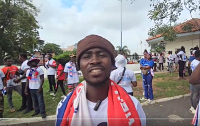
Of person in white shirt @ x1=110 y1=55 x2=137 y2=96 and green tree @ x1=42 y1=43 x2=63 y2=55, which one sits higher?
green tree @ x1=42 y1=43 x2=63 y2=55

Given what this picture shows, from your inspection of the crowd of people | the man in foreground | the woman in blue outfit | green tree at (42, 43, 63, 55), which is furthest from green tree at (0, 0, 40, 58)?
the man in foreground

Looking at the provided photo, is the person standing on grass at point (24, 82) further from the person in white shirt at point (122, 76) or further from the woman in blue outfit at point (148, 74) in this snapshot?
the woman in blue outfit at point (148, 74)

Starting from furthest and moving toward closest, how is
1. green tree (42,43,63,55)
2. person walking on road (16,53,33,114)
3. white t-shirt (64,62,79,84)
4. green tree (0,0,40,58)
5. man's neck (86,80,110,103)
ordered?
green tree (0,0,40,58) → green tree (42,43,63,55) → white t-shirt (64,62,79,84) → person walking on road (16,53,33,114) → man's neck (86,80,110,103)

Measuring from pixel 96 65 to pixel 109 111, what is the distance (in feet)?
1.09

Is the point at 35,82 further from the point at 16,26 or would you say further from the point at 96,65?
the point at 16,26

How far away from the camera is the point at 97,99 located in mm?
1334

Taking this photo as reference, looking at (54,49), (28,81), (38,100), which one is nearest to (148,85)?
(38,100)

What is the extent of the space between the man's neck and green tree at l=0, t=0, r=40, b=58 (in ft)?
63.3

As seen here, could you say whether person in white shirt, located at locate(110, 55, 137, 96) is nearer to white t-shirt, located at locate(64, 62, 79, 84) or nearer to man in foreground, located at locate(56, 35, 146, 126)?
man in foreground, located at locate(56, 35, 146, 126)

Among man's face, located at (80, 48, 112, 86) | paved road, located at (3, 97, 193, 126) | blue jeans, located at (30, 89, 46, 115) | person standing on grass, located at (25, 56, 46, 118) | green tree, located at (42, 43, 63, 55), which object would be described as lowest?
paved road, located at (3, 97, 193, 126)

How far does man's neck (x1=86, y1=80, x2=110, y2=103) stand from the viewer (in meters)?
1.32

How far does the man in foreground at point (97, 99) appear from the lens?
3.95 feet

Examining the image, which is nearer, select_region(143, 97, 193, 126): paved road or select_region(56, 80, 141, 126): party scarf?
select_region(56, 80, 141, 126): party scarf

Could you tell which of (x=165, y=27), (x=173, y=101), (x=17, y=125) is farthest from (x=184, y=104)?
(x=17, y=125)
